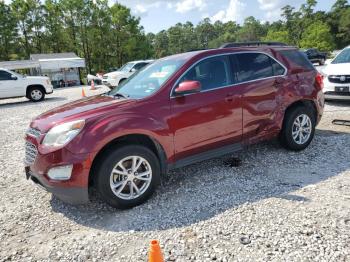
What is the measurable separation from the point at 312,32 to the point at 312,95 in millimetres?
55766

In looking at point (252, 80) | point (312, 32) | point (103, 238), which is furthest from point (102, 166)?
point (312, 32)

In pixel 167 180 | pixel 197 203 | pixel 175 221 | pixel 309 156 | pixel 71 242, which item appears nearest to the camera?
pixel 71 242

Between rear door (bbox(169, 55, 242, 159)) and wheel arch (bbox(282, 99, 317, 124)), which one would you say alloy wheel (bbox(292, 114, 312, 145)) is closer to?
wheel arch (bbox(282, 99, 317, 124))

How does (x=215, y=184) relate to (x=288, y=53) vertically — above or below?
below

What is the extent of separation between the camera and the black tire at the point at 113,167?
3748 millimetres

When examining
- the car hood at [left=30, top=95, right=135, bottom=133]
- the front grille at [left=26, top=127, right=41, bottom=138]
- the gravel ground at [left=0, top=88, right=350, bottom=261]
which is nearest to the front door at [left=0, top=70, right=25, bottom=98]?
the gravel ground at [left=0, top=88, right=350, bottom=261]

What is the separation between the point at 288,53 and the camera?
5.56 m

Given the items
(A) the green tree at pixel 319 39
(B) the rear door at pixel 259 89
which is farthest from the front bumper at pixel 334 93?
(A) the green tree at pixel 319 39

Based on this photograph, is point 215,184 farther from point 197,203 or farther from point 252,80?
point 252,80

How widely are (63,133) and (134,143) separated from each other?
2.73 feet

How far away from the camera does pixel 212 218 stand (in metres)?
3.68

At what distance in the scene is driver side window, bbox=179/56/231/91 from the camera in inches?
178

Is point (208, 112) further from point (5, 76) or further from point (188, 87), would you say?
point (5, 76)

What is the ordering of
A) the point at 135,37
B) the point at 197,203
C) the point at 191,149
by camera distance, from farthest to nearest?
the point at 135,37 < the point at 191,149 < the point at 197,203
